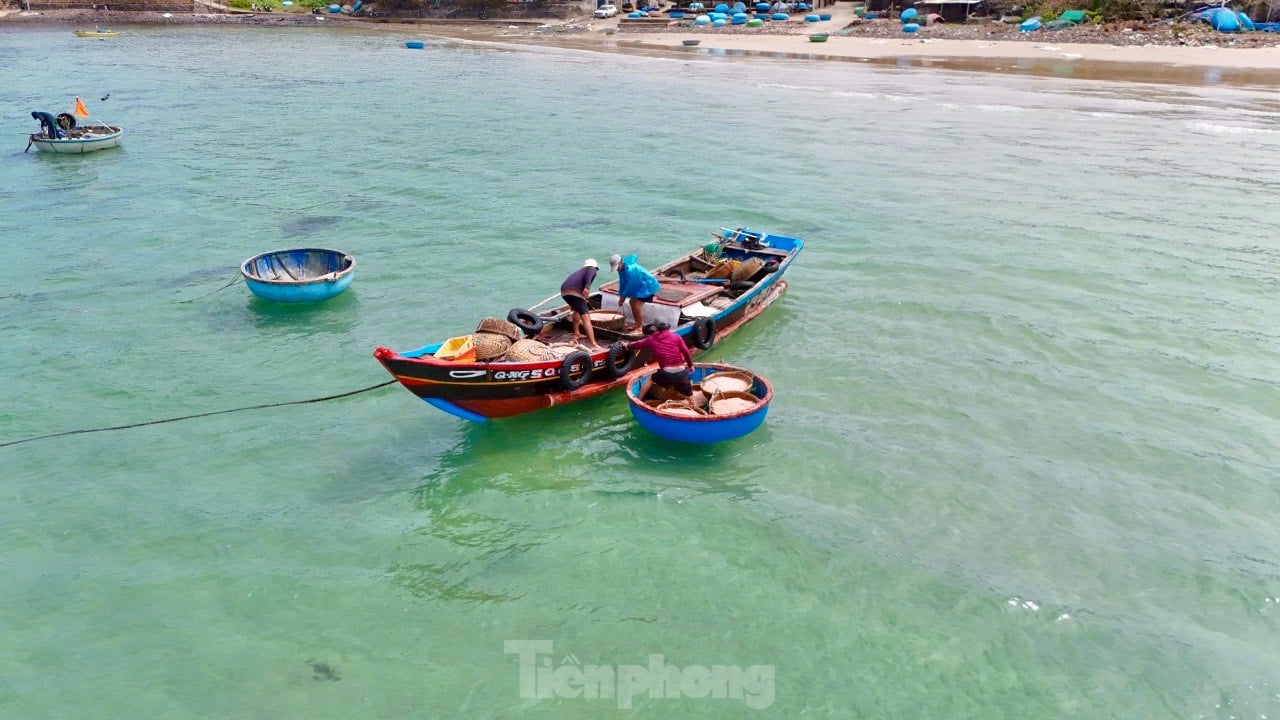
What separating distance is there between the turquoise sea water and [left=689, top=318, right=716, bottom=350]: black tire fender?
1471 millimetres

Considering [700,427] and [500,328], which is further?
[500,328]

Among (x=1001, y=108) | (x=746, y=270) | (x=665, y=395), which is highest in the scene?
(x=1001, y=108)

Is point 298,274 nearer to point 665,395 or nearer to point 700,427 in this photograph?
point 665,395

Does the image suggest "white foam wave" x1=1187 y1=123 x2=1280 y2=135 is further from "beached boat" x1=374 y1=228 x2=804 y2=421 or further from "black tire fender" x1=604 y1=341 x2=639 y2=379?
"black tire fender" x1=604 y1=341 x2=639 y2=379

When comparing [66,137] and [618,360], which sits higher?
[66,137]

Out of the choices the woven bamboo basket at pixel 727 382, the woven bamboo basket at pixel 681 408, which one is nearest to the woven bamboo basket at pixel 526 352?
the woven bamboo basket at pixel 681 408

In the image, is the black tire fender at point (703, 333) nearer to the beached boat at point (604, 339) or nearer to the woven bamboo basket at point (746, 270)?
the beached boat at point (604, 339)

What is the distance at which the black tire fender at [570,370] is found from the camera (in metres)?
12.9

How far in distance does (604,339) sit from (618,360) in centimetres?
107

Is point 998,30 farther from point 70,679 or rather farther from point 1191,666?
point 70,679

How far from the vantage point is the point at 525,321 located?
46.8ft

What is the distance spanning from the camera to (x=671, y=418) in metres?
12.0

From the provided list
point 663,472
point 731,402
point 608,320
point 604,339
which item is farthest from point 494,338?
point 731,402

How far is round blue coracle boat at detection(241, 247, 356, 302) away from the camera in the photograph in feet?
57.5
